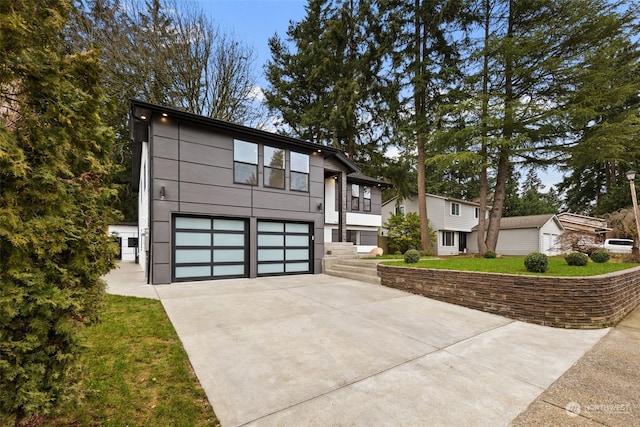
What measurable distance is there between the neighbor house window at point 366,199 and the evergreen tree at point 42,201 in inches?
590

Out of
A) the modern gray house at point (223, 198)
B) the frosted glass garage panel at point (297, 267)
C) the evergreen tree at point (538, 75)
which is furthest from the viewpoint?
the evergreen tree at point (538, 75)

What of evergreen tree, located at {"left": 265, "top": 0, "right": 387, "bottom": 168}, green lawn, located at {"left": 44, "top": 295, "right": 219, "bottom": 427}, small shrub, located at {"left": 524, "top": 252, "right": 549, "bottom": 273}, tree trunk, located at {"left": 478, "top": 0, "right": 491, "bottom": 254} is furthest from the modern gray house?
tree trunk, located at {"left": 478, "top": 0, "right": 491, "bottom": 254}

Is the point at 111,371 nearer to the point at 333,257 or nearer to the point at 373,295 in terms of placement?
the point at 373,295

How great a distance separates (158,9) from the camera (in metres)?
13.7

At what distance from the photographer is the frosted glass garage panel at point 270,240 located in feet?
33.3

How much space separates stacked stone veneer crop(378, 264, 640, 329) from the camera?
218 inches

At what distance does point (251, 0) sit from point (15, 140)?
41.5 feet

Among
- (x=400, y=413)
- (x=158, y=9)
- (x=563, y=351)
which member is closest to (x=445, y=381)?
(x=400, y=413)

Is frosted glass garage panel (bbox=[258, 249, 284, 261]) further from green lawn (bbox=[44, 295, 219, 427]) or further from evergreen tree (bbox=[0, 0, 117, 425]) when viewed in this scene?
evergreen tree (bbox=[0, 0, 117, 425])

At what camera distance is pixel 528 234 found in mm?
21812

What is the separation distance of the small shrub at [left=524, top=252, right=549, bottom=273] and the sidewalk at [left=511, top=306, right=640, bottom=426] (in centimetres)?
220

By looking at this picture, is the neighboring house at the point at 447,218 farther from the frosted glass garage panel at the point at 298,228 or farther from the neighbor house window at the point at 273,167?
the neighbor house window at the point at 273,167

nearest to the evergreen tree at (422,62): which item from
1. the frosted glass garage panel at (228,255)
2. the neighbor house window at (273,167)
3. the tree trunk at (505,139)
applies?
the tree trunk at (505,139)

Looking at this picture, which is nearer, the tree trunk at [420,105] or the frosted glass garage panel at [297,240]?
the frosted glass garage panel at [297,240]
